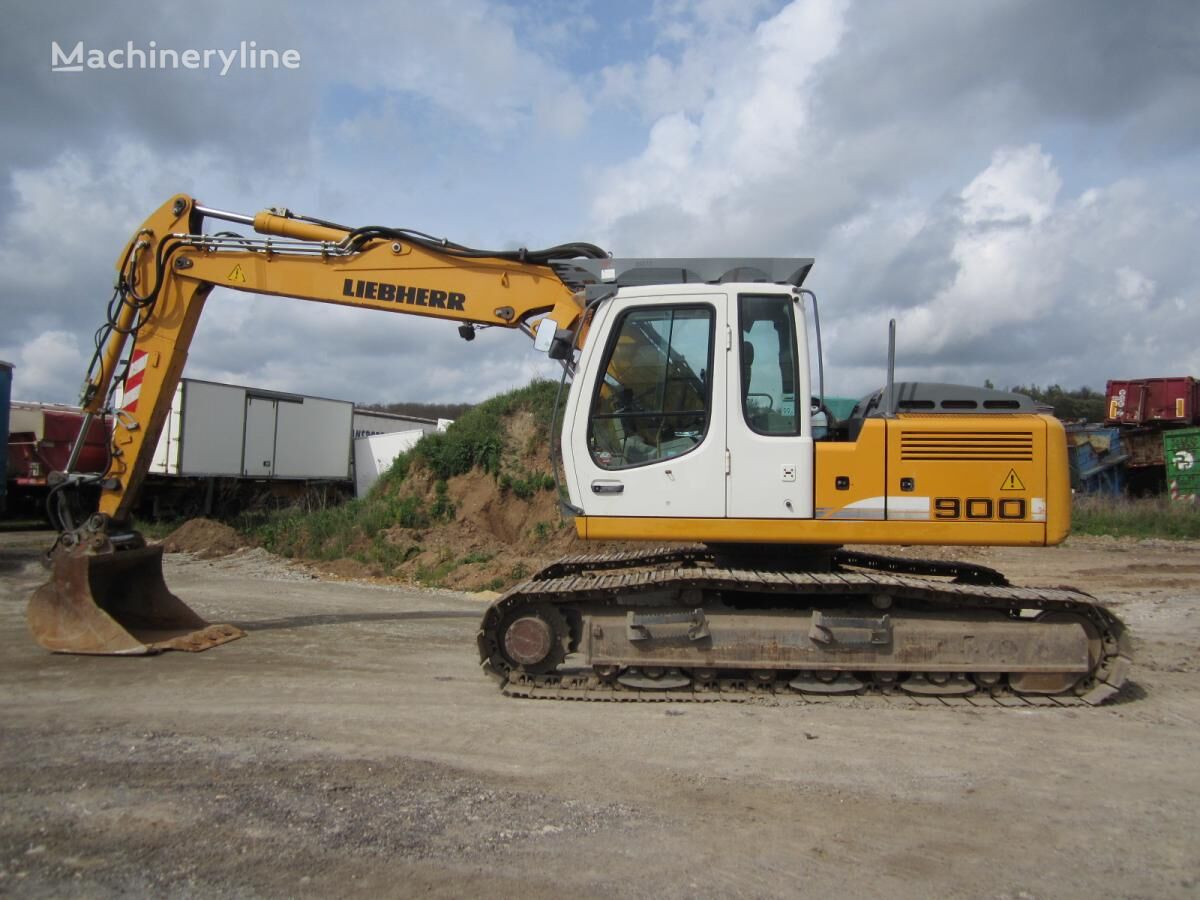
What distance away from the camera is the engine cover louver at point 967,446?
5.66 m

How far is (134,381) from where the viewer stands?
768 cm

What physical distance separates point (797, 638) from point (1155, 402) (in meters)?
21.4

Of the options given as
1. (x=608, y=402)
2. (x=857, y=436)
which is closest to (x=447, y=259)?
(x=608, y=402)

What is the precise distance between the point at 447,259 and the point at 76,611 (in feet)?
14.0

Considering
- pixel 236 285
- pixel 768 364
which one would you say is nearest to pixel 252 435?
pixel 236 285

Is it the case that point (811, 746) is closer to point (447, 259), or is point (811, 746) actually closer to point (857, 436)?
point (857, 436)

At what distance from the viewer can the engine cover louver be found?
566 cm

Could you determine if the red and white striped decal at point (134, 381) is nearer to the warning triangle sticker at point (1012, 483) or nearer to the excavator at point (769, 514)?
the excavator at point (769, 514)

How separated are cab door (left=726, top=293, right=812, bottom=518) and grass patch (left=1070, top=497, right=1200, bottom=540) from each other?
14.9 m

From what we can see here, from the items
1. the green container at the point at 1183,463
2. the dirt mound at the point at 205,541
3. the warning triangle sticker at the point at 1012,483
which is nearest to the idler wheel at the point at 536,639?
the warning triangle sticker at the point at 1012,483

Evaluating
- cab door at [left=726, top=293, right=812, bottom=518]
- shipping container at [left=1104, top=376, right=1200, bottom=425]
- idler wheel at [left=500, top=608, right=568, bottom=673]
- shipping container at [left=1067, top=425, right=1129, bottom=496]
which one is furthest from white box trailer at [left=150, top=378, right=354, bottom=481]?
shipping container at [left=1104, top=376, right=1200, bottom=425]

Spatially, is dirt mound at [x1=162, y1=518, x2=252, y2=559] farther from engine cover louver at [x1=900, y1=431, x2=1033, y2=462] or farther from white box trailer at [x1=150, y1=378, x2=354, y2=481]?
engine cover louver at [x1=900, y1=431, x2=1033, y2=462]

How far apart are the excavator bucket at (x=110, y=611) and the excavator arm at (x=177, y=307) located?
0.04ft

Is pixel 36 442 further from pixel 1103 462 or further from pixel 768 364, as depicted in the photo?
pixel 1103 462
